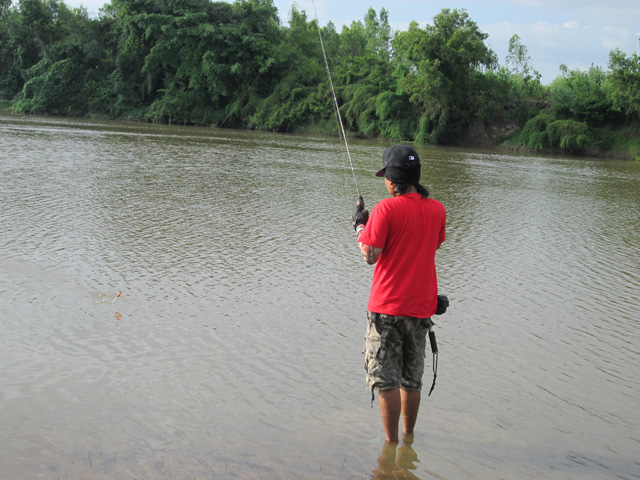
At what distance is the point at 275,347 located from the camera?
536 cm

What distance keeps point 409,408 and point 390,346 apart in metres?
0.54

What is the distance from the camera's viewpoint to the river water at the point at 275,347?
3703 mm

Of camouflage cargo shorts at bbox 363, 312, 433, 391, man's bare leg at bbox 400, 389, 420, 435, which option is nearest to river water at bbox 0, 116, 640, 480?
man's bare leg at bbox 400, 389, 420, 435

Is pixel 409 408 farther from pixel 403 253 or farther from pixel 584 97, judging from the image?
pixel 584 97

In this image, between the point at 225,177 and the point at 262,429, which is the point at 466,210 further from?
the point at 262,429

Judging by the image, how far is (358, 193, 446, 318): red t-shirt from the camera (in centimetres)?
348

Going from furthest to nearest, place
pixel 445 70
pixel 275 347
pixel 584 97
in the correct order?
pixel 445 70 < pixel 584 97 < pixel 275 347

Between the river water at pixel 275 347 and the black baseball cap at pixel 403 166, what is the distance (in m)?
1.65

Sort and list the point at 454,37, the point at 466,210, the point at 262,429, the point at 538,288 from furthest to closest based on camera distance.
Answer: the point at 454,37 < the point at 466,210 < the point at 538,288 < the point at 262,429

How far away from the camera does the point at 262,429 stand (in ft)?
13.0

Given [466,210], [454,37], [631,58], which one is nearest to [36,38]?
[454,37]

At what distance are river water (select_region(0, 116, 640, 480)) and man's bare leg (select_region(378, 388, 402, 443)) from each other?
11 cm

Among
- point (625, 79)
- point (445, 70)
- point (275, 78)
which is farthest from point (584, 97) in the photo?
point (275, 78)

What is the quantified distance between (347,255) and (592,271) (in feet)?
11.4
